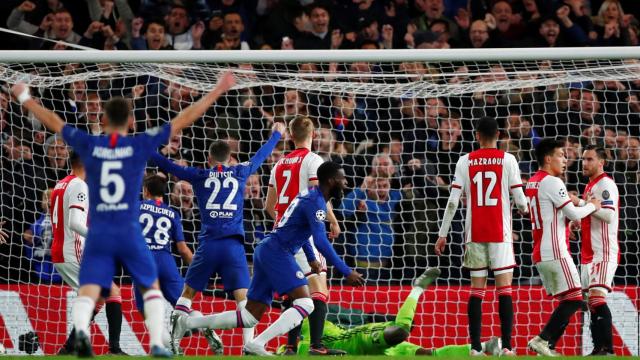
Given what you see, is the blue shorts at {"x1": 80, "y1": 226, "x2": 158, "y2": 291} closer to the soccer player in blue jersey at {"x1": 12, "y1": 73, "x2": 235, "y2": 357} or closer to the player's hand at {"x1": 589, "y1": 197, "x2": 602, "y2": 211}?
the soccer player in blue jersey at {"x1": 12, "y1": 73, "x2": 235, "y2": 357}

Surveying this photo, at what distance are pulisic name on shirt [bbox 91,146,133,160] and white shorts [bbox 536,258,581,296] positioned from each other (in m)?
4.54

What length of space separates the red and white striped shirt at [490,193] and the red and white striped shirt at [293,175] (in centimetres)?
154

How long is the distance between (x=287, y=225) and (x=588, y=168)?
3.06 m

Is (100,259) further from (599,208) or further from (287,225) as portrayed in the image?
(599,208)

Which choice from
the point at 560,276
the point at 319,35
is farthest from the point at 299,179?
the point at 319,35

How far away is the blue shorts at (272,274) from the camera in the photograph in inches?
392

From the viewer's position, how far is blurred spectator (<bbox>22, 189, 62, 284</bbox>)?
1277cm

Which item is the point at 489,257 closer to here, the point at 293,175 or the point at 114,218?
the point at 293,175

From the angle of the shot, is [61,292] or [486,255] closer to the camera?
[486,255]

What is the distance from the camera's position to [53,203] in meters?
11.4

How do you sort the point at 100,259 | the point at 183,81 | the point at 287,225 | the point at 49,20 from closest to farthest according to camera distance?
the point at 100,259, the point at 287,225, the point at 183,81, the point at 49,20

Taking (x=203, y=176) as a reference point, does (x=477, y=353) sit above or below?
below

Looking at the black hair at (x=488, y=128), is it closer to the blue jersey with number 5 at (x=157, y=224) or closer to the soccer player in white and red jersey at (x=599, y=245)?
the soccer player in white and red jersey at (x=599, y=245)

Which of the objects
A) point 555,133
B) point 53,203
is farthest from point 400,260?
point 53,203
